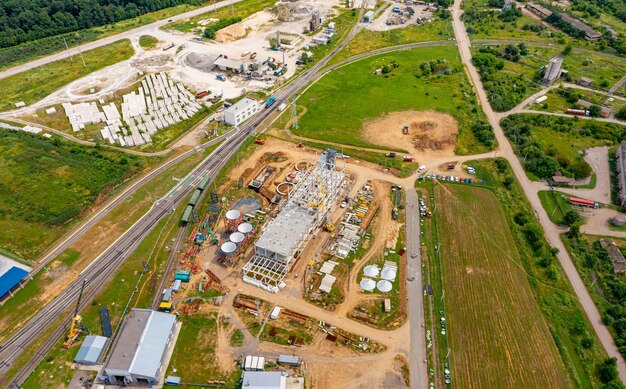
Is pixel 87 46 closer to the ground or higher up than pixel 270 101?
higher up

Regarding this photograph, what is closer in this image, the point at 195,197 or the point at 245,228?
the point at 245,228

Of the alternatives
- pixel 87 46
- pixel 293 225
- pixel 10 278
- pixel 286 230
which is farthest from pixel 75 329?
pixel 87 46

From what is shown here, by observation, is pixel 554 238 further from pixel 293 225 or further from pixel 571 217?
pixel 293 225

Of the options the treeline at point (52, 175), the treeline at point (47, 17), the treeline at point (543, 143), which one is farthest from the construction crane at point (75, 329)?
the treeline at point (47, 17)

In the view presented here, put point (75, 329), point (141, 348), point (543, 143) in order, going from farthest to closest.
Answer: point (543, 143)
point (75, 329)
point (141, 348)

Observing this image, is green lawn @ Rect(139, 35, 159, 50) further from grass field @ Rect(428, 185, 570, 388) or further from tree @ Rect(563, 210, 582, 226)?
tree @ Rect(563, 210, 582, 226)

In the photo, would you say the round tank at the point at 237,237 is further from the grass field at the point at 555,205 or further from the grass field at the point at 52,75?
the grass field at the point at 52,75
